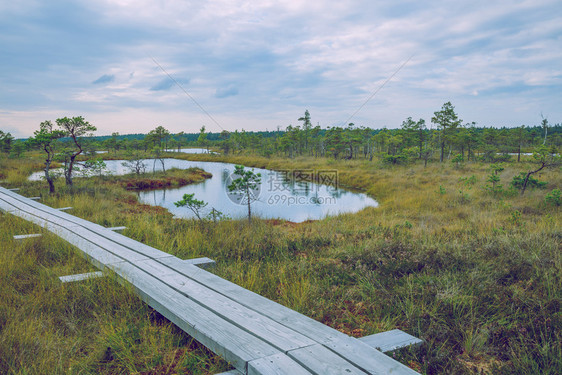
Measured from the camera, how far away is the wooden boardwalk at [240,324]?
1.74 m

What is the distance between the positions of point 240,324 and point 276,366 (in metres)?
0.48

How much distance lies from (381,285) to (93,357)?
270 centimetres

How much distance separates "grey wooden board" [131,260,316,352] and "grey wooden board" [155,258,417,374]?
56mm

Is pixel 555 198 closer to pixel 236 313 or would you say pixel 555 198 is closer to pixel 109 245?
pixel 236 313

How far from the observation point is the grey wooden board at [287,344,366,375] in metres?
1.66

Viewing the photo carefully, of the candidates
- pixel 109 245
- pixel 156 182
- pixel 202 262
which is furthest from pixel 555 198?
pixel 156 182

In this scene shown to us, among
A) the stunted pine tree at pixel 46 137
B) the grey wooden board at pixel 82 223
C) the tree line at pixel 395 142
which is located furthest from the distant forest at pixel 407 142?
the grey wooden board at pixel 82 223

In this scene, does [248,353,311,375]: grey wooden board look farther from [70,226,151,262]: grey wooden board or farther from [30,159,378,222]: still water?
[30,159,378,222]: still water

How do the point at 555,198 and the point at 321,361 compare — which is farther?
the point at 555,198

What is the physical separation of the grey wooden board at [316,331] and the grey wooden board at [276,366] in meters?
0.27

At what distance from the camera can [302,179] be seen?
2773cm

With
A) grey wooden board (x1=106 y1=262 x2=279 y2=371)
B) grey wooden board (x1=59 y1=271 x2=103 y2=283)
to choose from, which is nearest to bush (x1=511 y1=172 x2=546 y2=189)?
grey wooden board (x1=106 y1=262 x2=279 y2=371)

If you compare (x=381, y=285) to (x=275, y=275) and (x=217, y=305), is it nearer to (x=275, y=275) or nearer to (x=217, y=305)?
(x=275, y=275)

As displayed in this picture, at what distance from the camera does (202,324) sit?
214 centimetres
